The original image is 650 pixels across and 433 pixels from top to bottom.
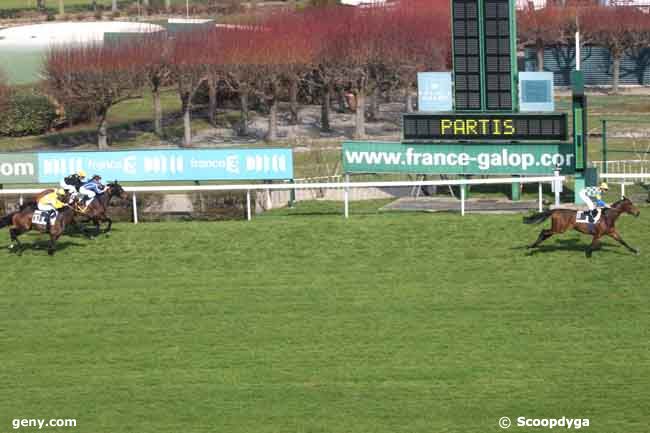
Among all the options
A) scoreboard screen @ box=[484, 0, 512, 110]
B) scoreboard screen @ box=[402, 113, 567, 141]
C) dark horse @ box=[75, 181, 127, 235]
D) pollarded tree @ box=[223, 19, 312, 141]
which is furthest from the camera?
pollarded tree @ box=[223, 19, 312, 141]

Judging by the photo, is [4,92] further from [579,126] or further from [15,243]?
[579,126]

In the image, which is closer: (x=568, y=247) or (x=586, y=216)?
(x=586, y=216)

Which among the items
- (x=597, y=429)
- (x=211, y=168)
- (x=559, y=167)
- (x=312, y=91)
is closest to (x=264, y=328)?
(x=597, y=429)

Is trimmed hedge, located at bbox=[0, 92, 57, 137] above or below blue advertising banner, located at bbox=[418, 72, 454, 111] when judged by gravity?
below

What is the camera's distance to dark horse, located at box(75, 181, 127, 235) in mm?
18438

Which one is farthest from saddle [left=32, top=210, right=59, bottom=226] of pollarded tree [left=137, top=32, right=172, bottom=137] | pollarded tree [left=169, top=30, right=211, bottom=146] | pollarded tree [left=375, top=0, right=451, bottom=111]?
pollarded tree [left=375, top=0, right=451, bottom=111]

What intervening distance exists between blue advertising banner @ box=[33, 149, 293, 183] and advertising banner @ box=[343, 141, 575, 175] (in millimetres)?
2406

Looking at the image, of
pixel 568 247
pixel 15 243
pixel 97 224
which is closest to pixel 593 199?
pixel 568 247

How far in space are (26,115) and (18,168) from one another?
24.3m

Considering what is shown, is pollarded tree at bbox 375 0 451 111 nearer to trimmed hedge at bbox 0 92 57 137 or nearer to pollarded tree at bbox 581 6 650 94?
pollarded tree at bbox 581 6 650 94

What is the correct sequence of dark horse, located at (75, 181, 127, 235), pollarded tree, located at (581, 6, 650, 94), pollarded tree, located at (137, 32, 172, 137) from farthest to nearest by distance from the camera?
pollarded tree, located at (581, 6, 650, 94), pollarded tree, located at (137, 32, 172, 137), dark horse, located at (75, 181, 127, 235)

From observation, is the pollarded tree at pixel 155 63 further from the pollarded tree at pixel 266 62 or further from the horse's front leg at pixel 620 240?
the horse's front leg at pixel 620 240

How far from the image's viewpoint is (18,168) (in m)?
21.2

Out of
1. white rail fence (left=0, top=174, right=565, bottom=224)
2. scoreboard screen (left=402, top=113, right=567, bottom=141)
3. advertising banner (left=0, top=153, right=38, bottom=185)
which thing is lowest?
white rail fence (left=0, top=174, right=565, bottom=224)
